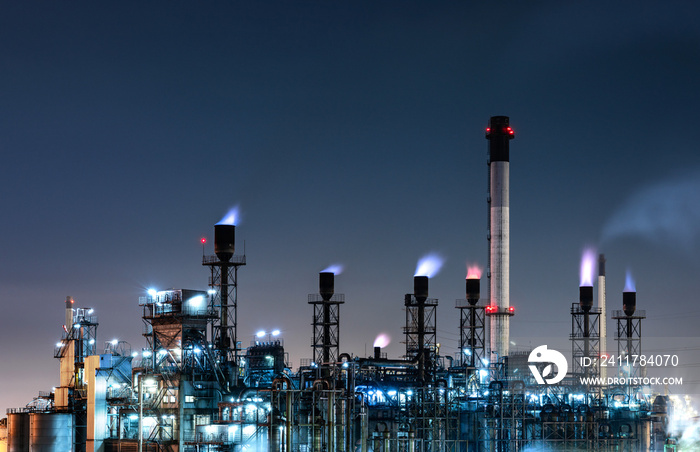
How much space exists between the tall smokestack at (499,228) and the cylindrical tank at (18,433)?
49.9 meters

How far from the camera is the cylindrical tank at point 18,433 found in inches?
3501

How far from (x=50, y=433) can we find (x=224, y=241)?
21.1 meters

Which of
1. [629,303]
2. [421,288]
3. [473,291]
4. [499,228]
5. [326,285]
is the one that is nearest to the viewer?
[326,285]

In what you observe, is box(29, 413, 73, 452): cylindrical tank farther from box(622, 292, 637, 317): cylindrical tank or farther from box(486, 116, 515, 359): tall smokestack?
box(622, 292, 637, 317): cylindrical tank

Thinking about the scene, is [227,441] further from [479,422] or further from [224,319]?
[479,422]

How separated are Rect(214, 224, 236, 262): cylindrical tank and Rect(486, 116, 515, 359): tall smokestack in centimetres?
3554

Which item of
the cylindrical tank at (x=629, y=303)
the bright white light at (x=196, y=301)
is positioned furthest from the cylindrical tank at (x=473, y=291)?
the bright white light at (x=196, y=301)

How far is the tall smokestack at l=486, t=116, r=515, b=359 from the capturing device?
4599 inches

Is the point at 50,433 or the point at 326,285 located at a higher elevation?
the point at 326,285

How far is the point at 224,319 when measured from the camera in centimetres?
9338

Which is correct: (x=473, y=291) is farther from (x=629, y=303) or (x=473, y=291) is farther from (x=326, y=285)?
(x=629, y=303)

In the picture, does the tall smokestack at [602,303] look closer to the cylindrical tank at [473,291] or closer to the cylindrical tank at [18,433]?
the cylindrical tank at [473,291]

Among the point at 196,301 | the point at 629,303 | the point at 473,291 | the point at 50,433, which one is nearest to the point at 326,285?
the point at 473,291

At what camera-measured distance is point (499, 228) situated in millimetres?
118938
